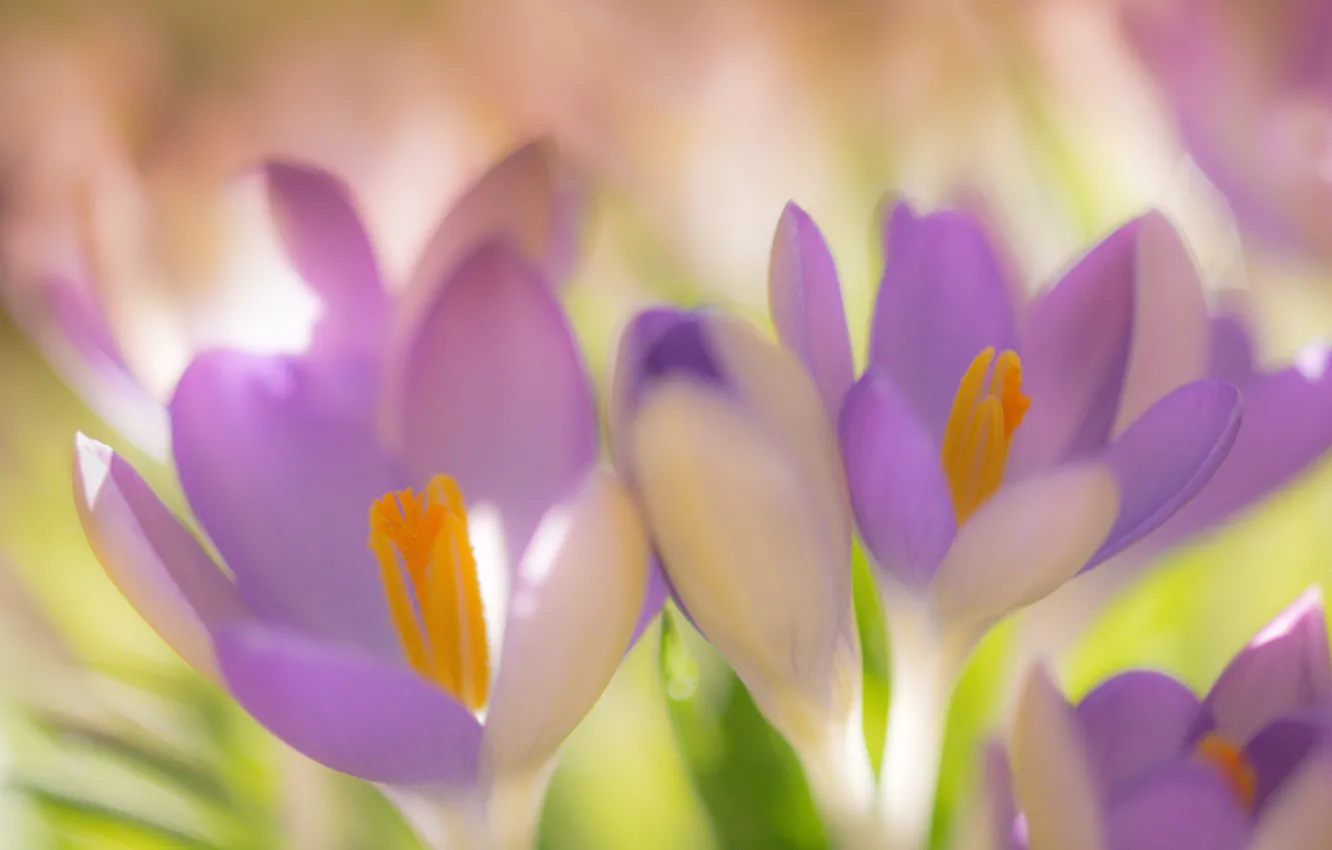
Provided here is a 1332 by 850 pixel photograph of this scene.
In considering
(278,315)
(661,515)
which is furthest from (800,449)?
(278,315)

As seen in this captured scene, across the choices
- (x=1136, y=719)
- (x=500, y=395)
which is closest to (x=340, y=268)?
(x=500, y=395)

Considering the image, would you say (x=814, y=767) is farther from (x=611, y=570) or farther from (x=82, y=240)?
(x=82, y=240)

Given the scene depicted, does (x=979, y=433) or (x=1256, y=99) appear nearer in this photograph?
(x=979, y=433)

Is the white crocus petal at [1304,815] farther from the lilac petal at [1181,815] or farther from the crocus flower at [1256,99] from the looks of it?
the crocus flower at [1256,99]

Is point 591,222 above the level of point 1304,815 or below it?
above

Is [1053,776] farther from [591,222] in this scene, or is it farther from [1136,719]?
[591,222]

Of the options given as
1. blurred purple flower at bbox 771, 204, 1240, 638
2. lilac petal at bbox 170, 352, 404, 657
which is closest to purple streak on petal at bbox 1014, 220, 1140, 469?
blurred purple flower at bbox 771, 204, 1240, 638

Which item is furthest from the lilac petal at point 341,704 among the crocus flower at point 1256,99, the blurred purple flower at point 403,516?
the crocus flower at point 1256,99
